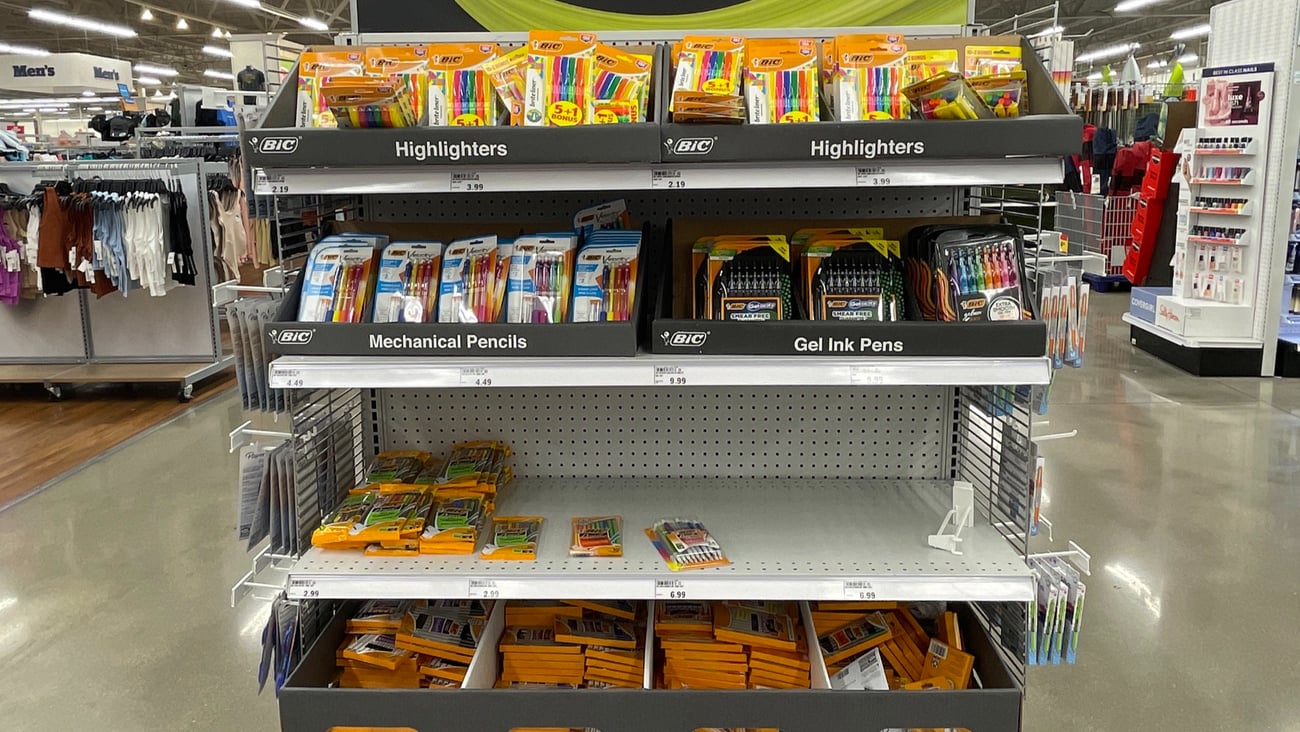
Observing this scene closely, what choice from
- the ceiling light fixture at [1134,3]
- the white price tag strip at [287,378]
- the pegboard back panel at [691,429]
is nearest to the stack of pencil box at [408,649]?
the pegboard back panel at [691,429]

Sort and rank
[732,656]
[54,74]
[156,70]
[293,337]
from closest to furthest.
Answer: [293,337] < [732,656] < [54,74] < [156,70]

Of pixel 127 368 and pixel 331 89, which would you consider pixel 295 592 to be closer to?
pixel 331 89

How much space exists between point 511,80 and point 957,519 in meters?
1.26

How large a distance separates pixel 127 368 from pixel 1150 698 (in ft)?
21.1

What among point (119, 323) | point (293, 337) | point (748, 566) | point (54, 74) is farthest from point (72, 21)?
point (748, 566)

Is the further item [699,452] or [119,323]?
[119,323]

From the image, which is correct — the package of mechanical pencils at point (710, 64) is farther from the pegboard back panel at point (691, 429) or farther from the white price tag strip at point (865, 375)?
the pegboard back panel at point (691, 429)

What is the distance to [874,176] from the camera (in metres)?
1.67

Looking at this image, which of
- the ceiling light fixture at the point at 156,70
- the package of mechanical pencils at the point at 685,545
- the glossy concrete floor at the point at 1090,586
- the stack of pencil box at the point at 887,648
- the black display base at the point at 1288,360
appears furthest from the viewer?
the ceiling light fixture at the point at 156,70

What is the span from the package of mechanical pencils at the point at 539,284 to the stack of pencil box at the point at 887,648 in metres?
0.93

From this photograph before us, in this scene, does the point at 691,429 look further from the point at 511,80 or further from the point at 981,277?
the point at 511,80

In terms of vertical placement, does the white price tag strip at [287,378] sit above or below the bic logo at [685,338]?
below

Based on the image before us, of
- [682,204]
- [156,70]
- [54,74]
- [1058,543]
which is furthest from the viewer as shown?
[156,70]

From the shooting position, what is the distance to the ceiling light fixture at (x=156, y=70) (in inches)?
997
